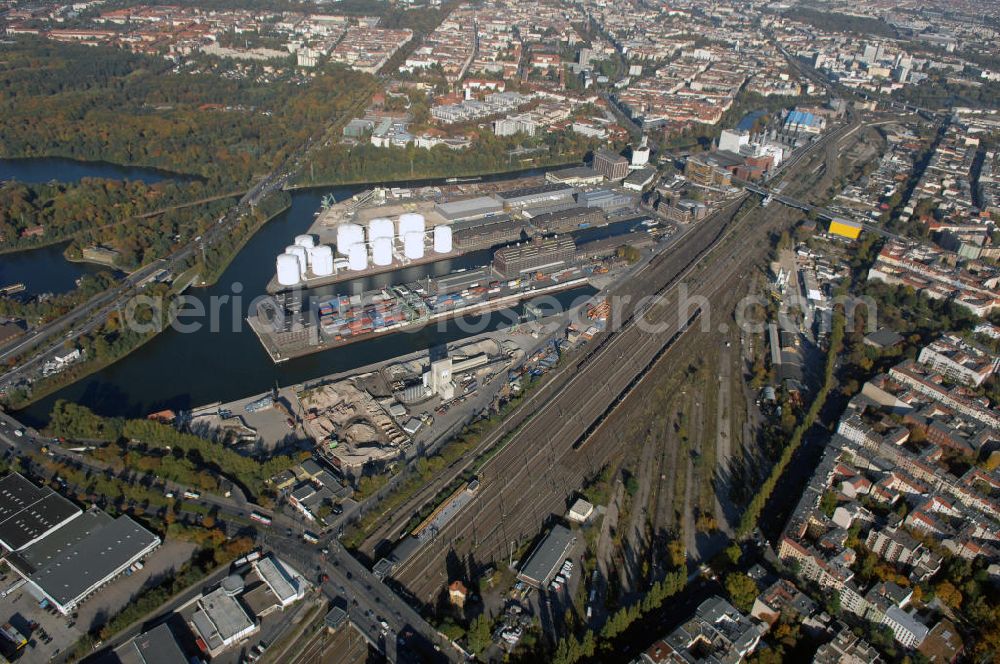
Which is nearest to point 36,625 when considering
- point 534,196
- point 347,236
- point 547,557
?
point 547,557

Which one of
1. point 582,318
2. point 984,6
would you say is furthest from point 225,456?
point 984,6

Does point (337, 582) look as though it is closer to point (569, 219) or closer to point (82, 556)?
point (82, 556)

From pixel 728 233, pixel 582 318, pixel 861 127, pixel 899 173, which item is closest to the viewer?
pixel 582 318

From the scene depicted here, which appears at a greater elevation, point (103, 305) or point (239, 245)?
point (239, 245)

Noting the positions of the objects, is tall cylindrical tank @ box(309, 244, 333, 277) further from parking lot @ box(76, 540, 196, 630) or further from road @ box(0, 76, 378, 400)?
parking lot @ box(76, 540, 196, 630)

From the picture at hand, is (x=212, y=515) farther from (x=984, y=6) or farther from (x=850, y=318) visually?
(x=984, y=6)

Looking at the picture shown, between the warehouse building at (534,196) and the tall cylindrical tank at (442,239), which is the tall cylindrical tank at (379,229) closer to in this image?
the tall cylindrical tank at (442,239)
